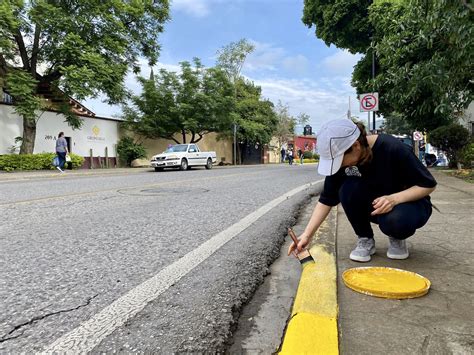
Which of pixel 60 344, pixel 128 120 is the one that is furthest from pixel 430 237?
pixel 128 120

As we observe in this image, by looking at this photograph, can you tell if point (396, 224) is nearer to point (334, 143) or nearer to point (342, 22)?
point (334, 143)

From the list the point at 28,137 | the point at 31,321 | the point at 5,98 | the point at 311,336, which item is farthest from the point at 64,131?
the point at 311,336

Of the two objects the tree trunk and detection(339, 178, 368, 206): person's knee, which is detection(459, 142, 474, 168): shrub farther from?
the tree trunk

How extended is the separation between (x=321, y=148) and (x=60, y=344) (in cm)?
179

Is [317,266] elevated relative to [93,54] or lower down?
lower down

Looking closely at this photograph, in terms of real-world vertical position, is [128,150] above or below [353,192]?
above

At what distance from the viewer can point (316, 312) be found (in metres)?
2.32

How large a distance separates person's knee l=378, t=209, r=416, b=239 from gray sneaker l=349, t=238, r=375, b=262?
325 mm

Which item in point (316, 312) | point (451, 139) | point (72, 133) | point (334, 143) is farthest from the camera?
point (72, 133)

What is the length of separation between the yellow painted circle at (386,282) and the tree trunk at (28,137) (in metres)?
20.6

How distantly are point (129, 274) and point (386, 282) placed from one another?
1.82 meters

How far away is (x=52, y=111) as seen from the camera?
22875 millimetres

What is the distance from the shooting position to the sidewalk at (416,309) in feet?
6.38

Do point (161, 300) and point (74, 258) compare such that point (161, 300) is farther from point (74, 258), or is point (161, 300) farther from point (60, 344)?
point (74, 258)
